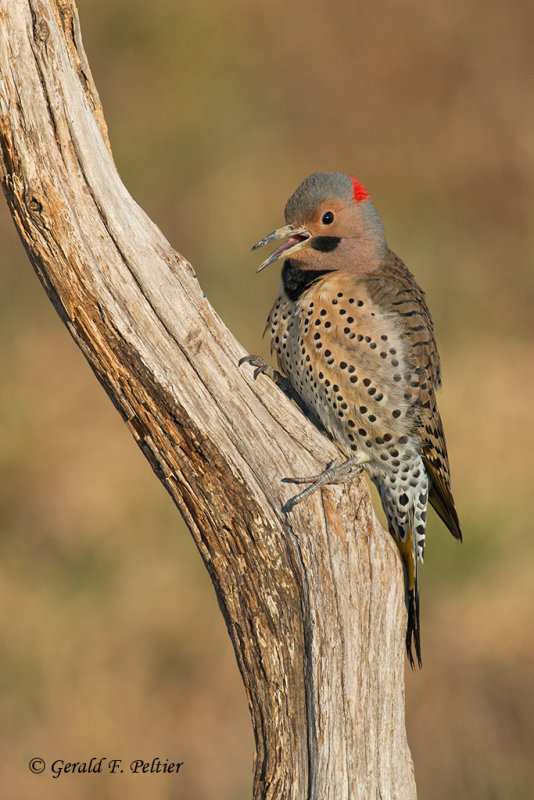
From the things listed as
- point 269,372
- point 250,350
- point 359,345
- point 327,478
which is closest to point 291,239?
point 359,345

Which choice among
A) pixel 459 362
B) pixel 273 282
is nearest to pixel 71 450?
pixel 273 282

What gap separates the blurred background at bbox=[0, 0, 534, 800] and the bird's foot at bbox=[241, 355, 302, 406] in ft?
8.29

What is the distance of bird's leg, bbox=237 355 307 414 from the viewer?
10.6 feet

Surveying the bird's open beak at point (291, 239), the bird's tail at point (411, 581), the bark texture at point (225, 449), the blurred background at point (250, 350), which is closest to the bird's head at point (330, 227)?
the bird's open beak at point (291, 239)

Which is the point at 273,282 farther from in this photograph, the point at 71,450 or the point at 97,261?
the point at 97,261

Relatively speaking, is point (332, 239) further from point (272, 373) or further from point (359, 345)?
point (272, 373)

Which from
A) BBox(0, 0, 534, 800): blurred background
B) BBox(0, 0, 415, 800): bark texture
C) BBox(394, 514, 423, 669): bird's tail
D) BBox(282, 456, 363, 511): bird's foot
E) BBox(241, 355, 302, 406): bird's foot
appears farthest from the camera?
BBox(0, 0, 534, 800): blurred background

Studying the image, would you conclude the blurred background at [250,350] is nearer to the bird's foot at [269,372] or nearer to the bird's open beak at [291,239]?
the bird's foot at [269,372]

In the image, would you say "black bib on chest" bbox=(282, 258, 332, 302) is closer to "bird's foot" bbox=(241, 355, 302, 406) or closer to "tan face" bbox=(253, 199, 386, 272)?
"tan face" bbox=(253, 199, 386, 272)

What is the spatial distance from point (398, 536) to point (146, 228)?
1672 millimetres

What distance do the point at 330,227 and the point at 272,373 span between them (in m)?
0.62

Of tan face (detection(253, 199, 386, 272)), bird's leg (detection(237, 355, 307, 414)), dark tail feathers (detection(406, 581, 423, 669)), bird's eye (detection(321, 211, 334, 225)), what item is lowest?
dark tail feathers (detection(406, 581, 423, 669))

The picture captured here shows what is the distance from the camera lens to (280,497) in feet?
10.1

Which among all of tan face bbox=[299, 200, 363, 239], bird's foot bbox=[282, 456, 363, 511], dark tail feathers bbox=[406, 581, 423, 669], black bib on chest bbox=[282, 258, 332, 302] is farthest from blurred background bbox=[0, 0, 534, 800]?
tan face bbox=[299, 200, 363, 239]
